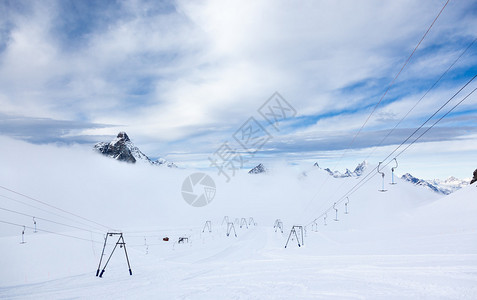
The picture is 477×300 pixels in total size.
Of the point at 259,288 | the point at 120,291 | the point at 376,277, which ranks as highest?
the point at 376,277

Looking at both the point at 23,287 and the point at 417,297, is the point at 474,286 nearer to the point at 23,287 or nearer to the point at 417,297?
the point at 417,297

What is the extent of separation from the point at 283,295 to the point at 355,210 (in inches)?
7620

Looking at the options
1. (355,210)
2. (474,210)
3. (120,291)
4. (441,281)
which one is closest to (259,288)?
(441,281)

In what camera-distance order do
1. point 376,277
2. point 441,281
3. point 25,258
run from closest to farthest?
point 441,281, point 376,277, point 25,258

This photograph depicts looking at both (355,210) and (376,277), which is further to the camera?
(355,210)

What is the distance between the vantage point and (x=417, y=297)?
14625mm

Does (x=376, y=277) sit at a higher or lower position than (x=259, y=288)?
higher

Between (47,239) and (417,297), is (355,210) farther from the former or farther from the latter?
(417,297)

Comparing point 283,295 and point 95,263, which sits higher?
point 283,295

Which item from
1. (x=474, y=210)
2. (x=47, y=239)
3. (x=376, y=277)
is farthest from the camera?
(x=474, y=210)

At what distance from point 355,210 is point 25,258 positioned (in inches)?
7304

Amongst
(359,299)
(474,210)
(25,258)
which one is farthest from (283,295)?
(474,210)

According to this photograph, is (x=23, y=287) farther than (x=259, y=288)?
Yes

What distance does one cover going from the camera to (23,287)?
34375 millimetres
